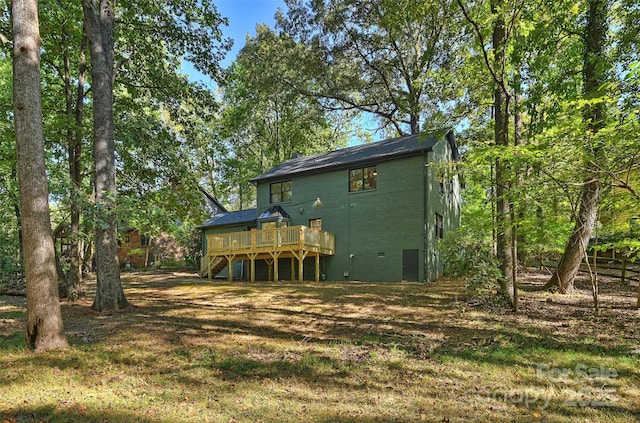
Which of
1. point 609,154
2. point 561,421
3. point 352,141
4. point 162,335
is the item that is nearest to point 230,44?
point 162,335

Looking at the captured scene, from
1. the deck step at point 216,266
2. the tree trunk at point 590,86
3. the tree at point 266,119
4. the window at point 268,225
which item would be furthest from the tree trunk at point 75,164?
the tree trunk at point 590,86

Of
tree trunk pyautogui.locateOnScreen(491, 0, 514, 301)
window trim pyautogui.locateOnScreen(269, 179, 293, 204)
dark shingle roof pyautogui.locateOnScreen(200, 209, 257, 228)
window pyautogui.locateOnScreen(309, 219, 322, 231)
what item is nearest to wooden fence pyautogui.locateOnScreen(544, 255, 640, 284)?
tree trunk pyautogui.locateOnScreen(491, 0, 514, 301)

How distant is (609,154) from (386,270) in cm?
1095

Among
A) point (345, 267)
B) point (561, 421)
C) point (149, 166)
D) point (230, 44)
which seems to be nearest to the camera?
point (561, 421)

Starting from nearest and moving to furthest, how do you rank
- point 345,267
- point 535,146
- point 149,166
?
point 535,146, point 149,166, point 345,267

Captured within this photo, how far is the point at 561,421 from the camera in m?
3.42

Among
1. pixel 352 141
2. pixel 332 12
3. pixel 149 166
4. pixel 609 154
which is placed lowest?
pixel 609 154

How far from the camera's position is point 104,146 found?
796cm

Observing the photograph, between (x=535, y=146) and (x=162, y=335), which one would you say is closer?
(x=162, y=335)

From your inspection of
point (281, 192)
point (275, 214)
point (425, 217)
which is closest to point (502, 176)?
point (425, 217)

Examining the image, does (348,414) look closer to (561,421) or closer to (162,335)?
(561,421)

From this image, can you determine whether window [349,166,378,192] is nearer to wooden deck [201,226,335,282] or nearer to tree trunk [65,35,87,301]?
wooden deck [201,226,335,282]

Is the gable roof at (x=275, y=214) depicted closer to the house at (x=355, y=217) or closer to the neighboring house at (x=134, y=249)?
the house at (x=355, y=217)

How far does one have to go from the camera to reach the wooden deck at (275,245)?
16.0 m
